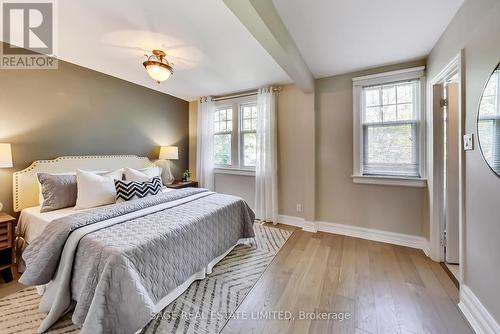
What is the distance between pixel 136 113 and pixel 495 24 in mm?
4130

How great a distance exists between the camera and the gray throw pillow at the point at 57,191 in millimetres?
2188

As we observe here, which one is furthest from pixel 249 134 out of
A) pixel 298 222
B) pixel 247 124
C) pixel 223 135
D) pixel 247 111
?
pixel 298 222

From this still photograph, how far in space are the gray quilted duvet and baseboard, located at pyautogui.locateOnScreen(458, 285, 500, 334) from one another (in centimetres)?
205

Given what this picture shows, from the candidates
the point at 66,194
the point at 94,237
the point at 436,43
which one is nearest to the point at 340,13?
the point at 436,43

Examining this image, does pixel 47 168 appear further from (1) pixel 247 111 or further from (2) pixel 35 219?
(1) pixel 247 111

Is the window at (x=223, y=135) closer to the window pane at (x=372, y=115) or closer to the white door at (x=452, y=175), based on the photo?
the window pane at (x=372, y=115)

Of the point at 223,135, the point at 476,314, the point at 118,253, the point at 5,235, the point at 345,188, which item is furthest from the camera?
the point at 223,135

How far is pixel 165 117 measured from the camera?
13.3 feet

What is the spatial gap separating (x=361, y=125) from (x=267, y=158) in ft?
4.97

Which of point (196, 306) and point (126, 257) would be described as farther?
point (196, 306)

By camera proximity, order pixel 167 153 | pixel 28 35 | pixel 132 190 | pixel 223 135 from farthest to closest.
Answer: pixel 223 135, pixel 167 153, pixel 132 190, pixel 28 35

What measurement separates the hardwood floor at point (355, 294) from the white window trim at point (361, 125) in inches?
34.5

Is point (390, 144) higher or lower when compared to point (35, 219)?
higher

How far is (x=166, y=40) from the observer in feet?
7.13
